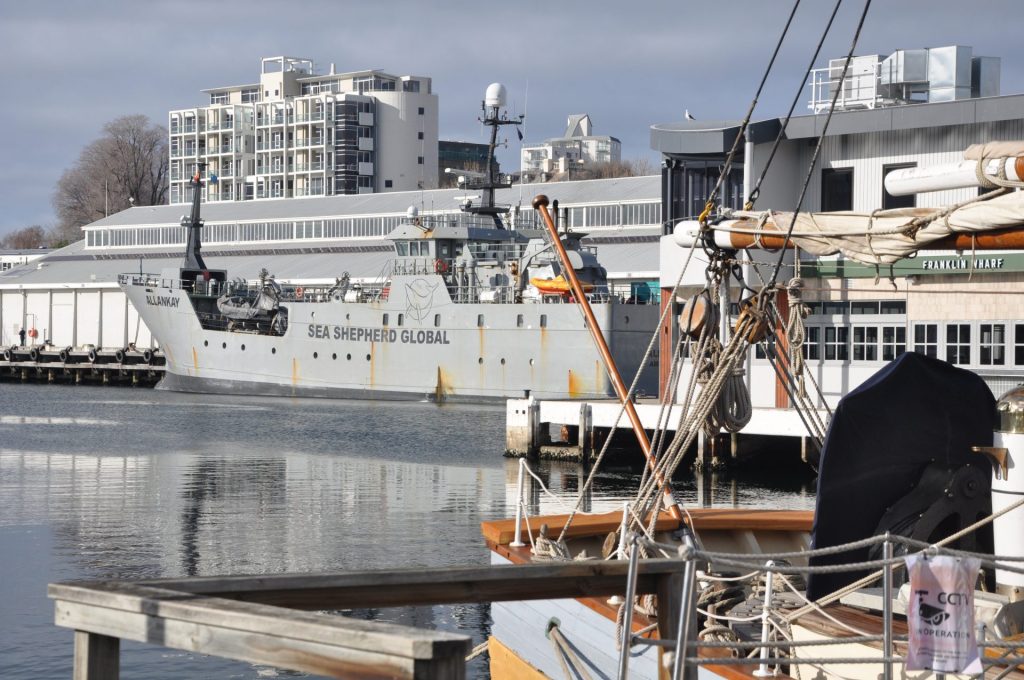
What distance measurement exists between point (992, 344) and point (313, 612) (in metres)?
23.5

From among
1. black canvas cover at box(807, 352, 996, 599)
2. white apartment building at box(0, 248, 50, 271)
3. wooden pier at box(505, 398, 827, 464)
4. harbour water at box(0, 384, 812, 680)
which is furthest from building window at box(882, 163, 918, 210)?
white apartment building at box(0, 248, 50, 271)

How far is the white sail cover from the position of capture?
8203 millimetres

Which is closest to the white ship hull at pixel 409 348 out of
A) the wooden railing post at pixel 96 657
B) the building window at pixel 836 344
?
the building window at pixel 836 344

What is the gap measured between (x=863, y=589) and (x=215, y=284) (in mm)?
49736

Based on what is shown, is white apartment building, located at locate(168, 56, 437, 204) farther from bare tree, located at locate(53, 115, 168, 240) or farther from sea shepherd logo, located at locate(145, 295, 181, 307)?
sea shepherd logo, located at locate(145, 295, 181, 307)

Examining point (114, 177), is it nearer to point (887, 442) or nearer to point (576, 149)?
point (576, 149)

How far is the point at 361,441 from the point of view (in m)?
33.8

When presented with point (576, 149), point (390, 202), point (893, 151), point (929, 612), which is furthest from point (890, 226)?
point (576, 149)

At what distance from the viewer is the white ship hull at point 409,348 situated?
145 ft

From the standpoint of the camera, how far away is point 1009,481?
23.2 feet

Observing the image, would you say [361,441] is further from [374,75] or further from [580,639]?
[374,75]

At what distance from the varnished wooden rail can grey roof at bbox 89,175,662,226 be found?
5588 centimetres

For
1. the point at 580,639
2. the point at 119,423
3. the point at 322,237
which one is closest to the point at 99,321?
the point at 322,237

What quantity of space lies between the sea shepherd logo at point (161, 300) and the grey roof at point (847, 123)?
29.3 m
